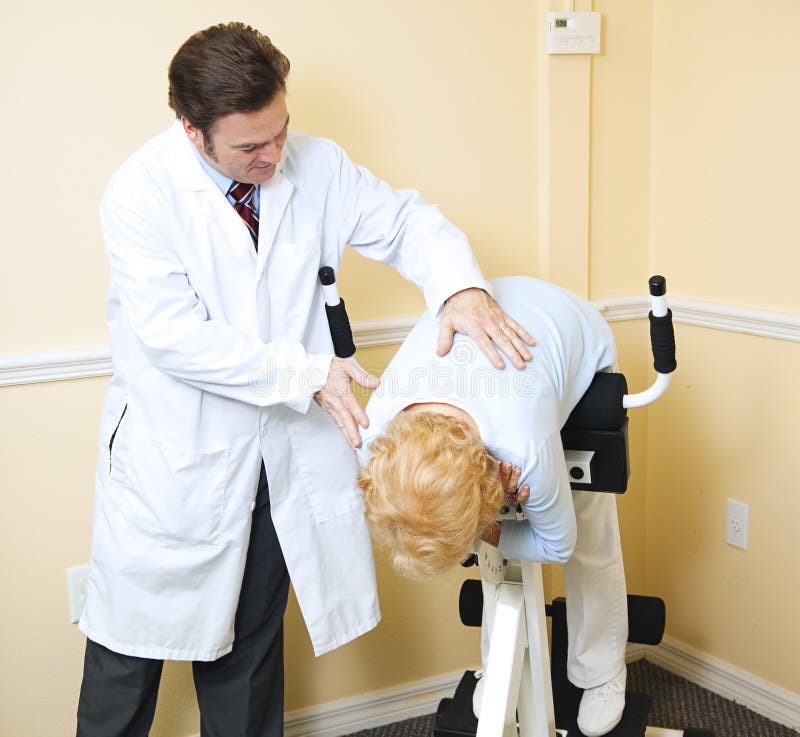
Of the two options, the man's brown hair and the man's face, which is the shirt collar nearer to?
the man's face

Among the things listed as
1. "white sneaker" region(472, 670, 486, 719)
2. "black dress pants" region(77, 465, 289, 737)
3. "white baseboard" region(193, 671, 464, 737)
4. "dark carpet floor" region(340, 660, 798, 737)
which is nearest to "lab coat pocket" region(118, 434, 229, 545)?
"black dress pants" region(77, 465, 289, 737)

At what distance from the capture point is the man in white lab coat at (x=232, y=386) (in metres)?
1.56

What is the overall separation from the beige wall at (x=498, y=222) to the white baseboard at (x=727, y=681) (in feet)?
0.10

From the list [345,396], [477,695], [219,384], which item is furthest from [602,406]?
[477,695]

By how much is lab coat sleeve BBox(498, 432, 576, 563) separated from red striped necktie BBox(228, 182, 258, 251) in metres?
0.70

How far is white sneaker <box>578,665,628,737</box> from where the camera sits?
6.25ft

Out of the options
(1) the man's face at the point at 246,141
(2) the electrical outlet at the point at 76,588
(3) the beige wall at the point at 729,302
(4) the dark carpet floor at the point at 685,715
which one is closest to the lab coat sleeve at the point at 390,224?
(1) the man's face at the point at 246,141

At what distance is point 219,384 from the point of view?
1.60 meters

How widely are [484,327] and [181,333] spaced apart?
530mm

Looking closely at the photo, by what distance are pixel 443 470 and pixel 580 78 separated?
143 cm

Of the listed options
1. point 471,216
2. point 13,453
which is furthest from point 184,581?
point 471,216

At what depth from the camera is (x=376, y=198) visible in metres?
1.82

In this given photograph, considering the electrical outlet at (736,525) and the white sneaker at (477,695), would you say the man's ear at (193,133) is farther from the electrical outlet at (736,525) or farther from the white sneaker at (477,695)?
the electrical outlet at (736,525)

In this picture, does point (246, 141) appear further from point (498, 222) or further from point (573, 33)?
point (573, 33)
